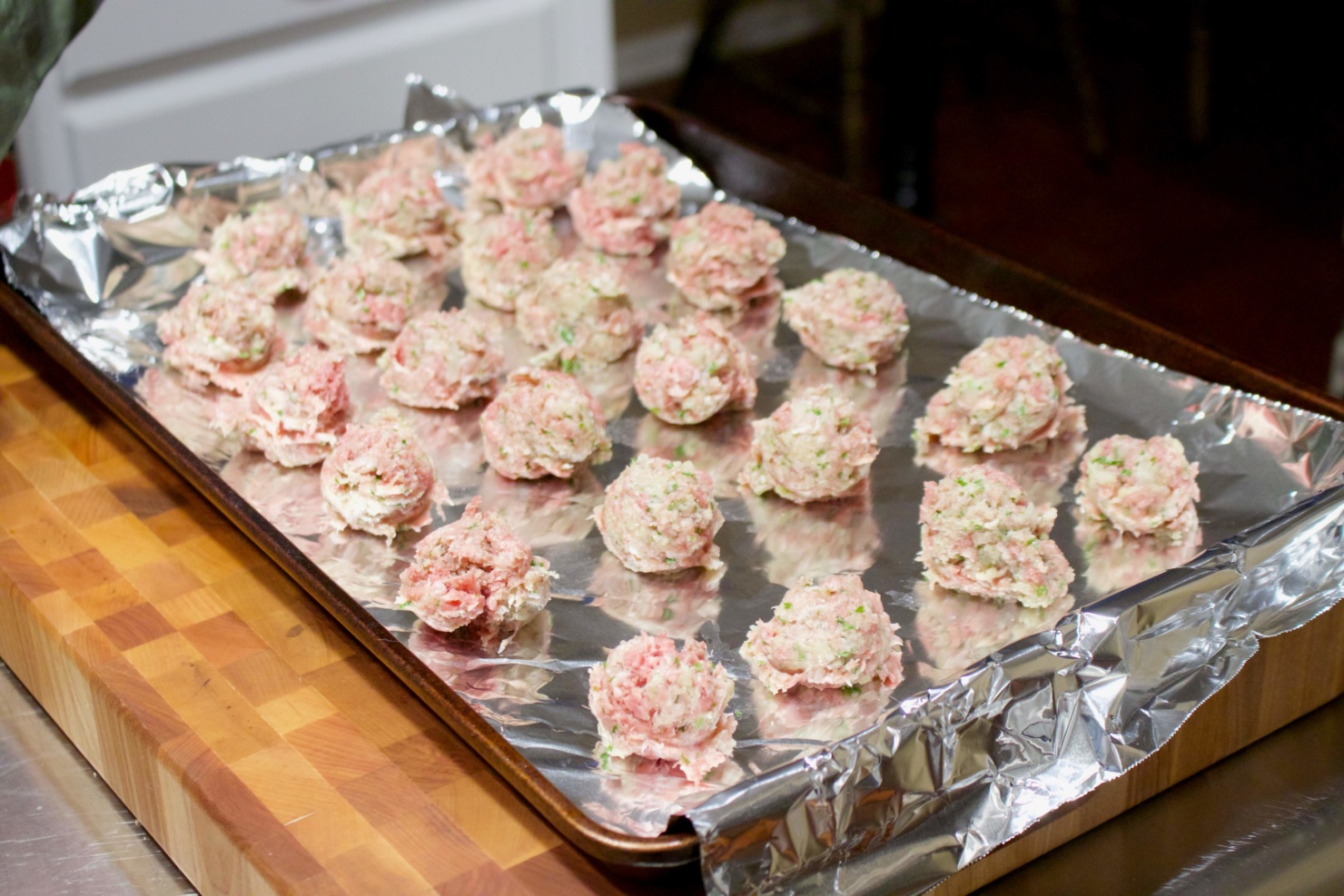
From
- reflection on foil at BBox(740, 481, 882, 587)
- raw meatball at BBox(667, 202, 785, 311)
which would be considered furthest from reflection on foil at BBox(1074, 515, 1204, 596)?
raw meatball at BBox(667, 202, 785, 311)

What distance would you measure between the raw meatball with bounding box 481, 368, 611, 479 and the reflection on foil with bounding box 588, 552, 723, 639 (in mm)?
192

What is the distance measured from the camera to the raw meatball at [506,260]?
2.53m

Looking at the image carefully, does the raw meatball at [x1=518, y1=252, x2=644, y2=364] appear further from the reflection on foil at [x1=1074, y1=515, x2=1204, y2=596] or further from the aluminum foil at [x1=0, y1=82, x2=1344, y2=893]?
the reflection on foil at [x1=1074, y1=515, x2=1204, y2=596]

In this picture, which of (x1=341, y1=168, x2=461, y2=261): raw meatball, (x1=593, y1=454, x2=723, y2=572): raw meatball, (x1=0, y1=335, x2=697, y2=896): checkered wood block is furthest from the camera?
(x1=341, y1=168, x2=461, y2=261): raw meatball

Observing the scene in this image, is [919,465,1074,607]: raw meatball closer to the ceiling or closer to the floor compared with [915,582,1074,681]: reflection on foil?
closer to the ceiling

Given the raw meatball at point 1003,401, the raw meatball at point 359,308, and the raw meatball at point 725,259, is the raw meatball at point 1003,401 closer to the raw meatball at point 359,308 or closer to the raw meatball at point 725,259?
the raw meatball at point 725,259

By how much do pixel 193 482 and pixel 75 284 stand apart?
68 cm

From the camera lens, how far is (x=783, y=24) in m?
6.55

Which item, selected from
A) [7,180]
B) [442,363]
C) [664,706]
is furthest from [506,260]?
[7,180]

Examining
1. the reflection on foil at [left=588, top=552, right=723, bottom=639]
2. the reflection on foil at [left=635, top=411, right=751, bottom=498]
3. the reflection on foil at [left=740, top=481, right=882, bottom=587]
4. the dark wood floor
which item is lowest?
the dark wood floor

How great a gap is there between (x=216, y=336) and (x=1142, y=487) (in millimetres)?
1320

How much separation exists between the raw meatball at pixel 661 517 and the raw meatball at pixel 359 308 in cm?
64

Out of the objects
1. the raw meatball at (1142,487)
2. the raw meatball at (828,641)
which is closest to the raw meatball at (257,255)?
the raw meatball at (828,641)

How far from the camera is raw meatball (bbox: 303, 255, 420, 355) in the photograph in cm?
238
